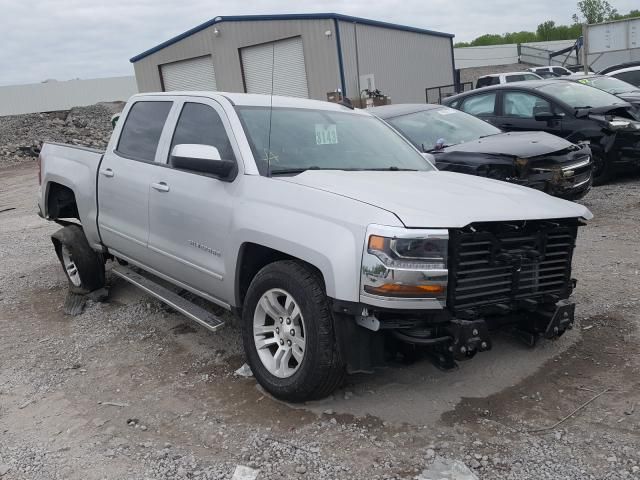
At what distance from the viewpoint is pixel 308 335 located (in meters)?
3.42

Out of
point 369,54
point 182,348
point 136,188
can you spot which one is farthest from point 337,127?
point 369,54

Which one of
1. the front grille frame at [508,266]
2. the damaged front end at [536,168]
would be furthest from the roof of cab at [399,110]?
the front grille frame at [508,266]

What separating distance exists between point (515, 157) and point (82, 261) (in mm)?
4703

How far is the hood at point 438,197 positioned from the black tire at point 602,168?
226 inches

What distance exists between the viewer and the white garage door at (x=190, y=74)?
91.8 feet

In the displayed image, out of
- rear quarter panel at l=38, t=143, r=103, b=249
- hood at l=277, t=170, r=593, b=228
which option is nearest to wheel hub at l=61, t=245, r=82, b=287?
rear quarter panel at l=38, t=143, r=103, b=249

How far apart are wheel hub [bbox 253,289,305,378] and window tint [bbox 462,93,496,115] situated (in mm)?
7635

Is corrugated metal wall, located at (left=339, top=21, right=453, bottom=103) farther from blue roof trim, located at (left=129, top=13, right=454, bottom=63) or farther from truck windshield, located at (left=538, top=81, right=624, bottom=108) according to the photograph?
truck windshield, located at (left=538, top=81, right=624, bottom=108)

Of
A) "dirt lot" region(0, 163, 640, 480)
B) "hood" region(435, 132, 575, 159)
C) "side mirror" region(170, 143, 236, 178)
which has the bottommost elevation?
"dirt lot" region(0, 163, 640, 480)

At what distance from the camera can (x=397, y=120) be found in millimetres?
8438

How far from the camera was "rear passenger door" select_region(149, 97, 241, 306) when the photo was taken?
408 cm

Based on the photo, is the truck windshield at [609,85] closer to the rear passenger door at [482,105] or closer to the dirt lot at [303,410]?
the rear passenger door at [482,105]

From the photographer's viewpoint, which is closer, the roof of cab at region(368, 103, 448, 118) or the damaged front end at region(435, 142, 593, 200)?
the damaged front end at region(435, 142, 593, 200)

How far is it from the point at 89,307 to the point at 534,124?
709cm
